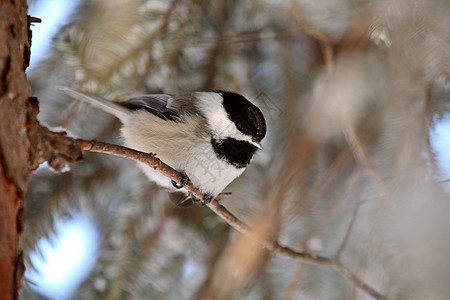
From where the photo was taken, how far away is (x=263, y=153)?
1.24 m

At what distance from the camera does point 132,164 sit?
128cm

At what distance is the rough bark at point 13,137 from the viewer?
19.1 inches

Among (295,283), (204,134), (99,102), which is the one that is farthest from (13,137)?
(295,283)

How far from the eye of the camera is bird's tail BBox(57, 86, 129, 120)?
961mm

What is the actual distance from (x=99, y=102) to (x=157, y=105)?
0.20 meters

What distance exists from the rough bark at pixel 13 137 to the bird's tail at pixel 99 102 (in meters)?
0.38

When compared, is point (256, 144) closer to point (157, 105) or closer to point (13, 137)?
point (157, 105)

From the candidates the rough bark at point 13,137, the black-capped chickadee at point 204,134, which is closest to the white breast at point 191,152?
the black-capped chickadee at point 204,134

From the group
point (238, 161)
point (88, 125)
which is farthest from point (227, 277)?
point (88, 125)

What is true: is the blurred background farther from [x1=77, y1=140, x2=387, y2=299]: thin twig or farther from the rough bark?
the rough bark

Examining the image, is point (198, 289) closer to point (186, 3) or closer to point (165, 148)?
point (165, 148)

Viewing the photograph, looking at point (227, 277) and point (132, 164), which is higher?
point (132, 164)

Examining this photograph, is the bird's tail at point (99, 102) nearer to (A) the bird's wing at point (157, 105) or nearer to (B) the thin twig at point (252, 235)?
(A) the bird's wing at point (157, 105)

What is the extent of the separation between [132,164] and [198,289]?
422 millimetres
